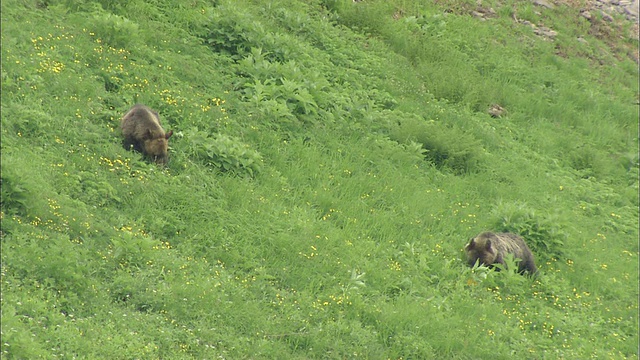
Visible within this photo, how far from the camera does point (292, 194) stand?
13094 mm

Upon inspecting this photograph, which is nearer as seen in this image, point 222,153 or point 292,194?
point 222,153

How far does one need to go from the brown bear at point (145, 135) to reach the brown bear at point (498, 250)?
4.71 metres

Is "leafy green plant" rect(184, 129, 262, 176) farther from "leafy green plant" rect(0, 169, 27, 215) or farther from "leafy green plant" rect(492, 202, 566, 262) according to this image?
"leafy green plant" rect(492, 202, 566, 262)

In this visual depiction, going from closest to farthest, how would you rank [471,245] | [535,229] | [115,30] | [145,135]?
1. [145,135]
2. [471,245]
3. [115,30]
4. [535,229]

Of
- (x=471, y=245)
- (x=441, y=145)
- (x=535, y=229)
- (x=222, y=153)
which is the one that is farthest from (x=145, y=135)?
(x=535, y=229)

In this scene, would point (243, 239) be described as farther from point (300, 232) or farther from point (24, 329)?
point (24, 329)

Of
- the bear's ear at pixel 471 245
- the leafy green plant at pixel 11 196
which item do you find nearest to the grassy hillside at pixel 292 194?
the leafy green plant at pixel 11 196

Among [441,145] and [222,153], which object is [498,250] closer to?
[441,145]

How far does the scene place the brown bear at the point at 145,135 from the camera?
464 inches

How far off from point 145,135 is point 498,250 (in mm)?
5389

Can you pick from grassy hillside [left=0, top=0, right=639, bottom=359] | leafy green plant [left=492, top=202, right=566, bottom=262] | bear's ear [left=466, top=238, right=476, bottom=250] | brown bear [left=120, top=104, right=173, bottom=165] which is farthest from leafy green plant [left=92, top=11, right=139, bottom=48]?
leafy green plant [left=492, top=202, right=566, bottom=262]

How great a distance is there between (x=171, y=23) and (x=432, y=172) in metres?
5.28

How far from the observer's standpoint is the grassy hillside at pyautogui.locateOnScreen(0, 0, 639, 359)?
9562mm

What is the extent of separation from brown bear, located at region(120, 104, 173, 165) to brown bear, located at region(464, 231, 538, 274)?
4.71m
